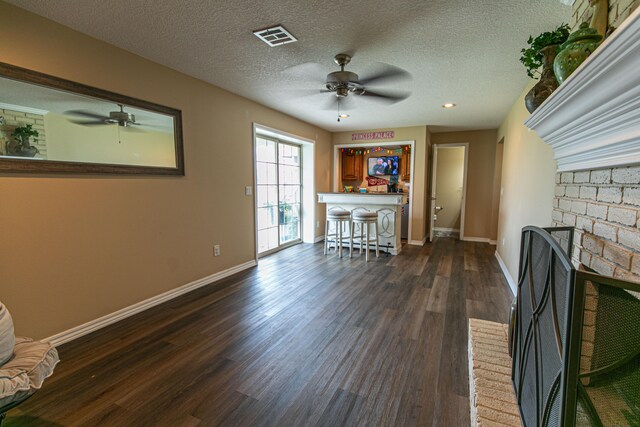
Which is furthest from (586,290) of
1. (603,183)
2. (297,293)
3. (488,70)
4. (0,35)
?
(0,35)

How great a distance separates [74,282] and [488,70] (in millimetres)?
4145

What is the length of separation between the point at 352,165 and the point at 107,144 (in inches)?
195

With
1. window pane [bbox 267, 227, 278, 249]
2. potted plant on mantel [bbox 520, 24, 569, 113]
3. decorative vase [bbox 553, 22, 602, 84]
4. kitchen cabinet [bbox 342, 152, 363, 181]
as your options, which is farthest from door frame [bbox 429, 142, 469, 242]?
decorative vase [bbox 553, 22, 602, 84]

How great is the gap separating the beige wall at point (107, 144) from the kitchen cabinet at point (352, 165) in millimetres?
4316

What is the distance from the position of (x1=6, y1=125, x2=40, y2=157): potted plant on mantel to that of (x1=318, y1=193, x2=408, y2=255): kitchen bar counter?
144 inches

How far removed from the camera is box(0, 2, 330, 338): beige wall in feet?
6.26

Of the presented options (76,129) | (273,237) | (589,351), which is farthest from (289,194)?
(589,351)

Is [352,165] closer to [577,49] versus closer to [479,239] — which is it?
[479,239]

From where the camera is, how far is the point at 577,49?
1.14 meters

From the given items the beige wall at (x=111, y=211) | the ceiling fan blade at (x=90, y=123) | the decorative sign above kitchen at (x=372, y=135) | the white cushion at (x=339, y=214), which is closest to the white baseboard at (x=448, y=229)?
the decorative sign above kitchen at (x=372, y=135)

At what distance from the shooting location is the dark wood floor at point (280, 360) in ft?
4.86

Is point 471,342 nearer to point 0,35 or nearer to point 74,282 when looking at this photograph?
point 74,282

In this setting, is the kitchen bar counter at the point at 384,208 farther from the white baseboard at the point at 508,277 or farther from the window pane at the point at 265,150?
the white baseboard at the point at 508,277

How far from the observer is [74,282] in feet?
7.14
